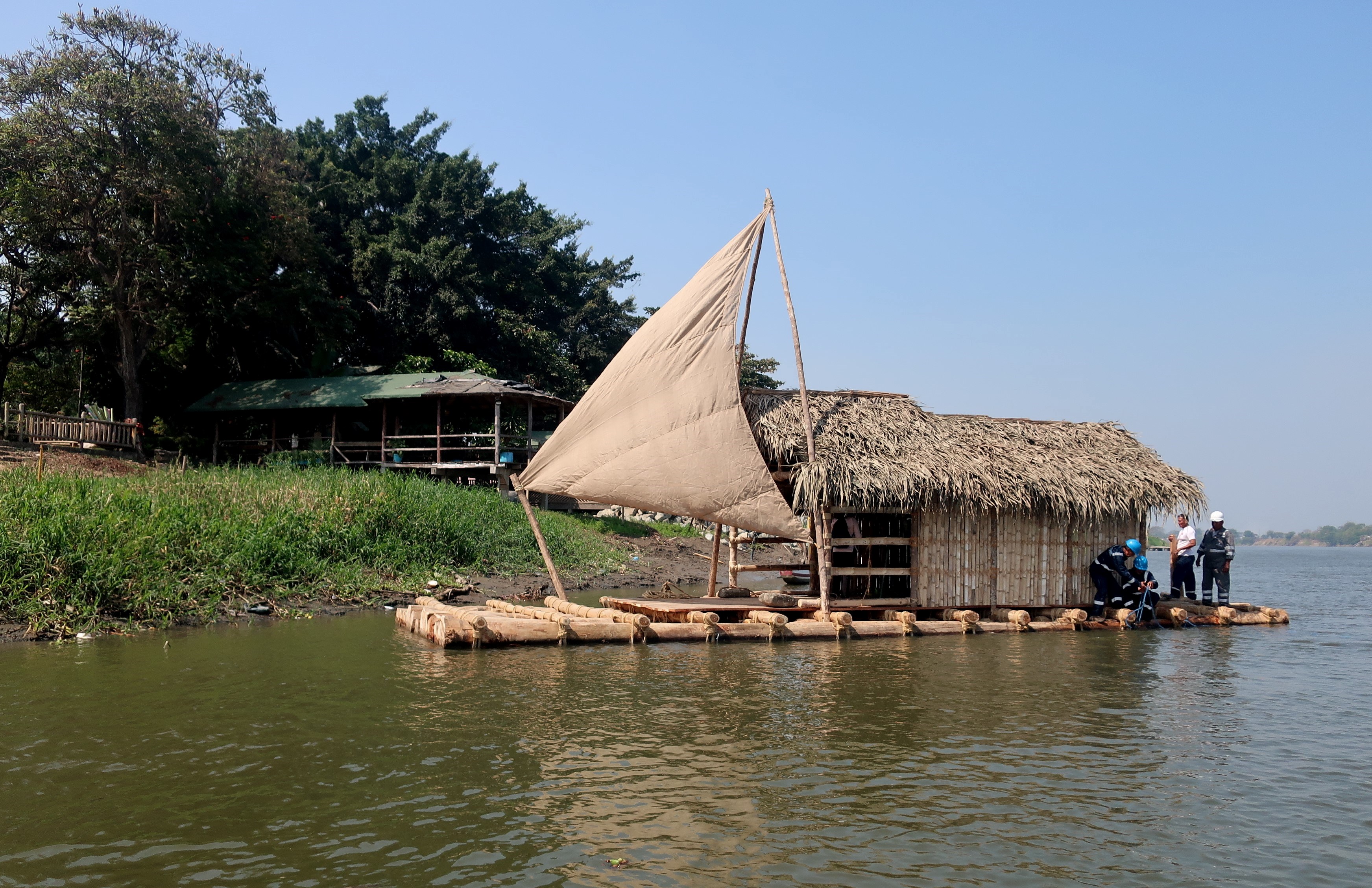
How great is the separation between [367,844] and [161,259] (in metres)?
28.2

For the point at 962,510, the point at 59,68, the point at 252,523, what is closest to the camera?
the point at 962,510

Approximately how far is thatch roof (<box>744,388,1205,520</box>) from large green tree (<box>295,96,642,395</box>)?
2413 centimetres

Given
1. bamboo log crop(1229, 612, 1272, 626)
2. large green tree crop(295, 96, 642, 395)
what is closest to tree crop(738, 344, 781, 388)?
large green tree crop(295, 96, 642, 395)

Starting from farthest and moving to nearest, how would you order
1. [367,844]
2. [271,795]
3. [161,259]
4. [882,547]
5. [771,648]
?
1. [161,259]
2. [882,547]
3. [771,648]
4. [271,795]
5. [367,844]

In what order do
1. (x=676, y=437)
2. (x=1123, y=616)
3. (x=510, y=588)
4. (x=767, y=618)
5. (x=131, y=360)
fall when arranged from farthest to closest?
(x=131, y=360) → (x=510, y=588) → (x=1123, y=616) → (x=676, y=437) → (x=767, y=618)

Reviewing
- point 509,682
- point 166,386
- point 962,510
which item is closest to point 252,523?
point 509,682

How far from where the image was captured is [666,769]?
23.8ft

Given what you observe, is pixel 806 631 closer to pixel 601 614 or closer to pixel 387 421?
pixel 601 614

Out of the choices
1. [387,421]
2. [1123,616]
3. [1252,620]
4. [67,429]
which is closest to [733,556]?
[1123,616]

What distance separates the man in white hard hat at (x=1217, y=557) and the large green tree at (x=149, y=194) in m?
27.2

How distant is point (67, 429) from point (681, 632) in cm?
2098

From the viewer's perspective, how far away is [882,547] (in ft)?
58.5

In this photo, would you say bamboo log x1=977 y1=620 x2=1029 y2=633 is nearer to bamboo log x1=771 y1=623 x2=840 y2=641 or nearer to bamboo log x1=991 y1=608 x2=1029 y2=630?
bamboo log x1=991 y1=608 x2=1029 y2=630

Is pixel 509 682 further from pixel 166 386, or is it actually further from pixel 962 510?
pixel 166 386
